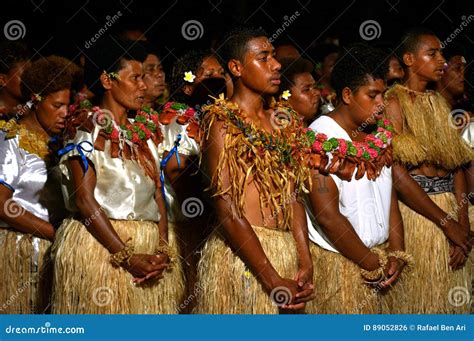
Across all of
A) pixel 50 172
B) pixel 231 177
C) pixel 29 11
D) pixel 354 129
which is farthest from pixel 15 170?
pixel 29 11

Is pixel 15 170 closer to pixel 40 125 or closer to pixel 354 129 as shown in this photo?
pixel 40 125

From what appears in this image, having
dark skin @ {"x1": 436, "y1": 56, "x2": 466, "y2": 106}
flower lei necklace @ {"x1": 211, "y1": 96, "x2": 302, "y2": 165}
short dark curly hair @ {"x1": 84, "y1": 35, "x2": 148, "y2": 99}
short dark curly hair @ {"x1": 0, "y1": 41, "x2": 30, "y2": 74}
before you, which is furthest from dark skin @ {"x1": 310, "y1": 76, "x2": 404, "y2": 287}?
short dark curly hair @ {"x1": 0, "y1": 41, "x2": 30, "y2": 74}

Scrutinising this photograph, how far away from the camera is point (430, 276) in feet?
16.1

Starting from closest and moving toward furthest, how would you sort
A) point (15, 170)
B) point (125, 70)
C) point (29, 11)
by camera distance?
1. point (125, 70)
2. point (15, 170)
3. point (29, 11)

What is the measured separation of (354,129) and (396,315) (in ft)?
3.00

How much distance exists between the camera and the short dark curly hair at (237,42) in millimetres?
4062

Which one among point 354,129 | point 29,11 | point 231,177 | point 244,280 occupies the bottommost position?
point 29,11

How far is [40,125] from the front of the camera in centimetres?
470

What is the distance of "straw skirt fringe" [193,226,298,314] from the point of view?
3.87 m
